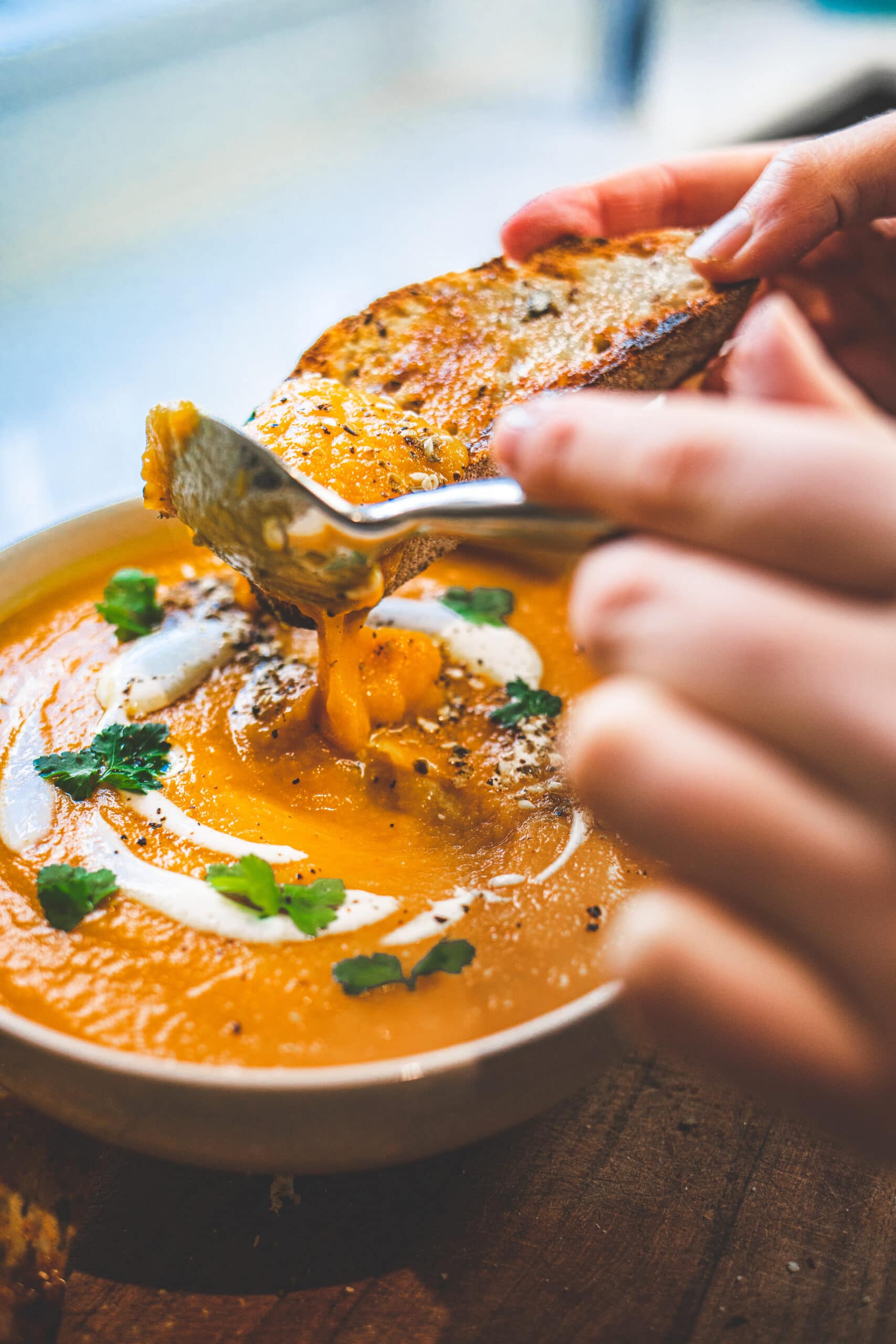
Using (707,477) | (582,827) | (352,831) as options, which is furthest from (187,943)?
(707,477)

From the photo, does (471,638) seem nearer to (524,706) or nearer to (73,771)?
(524,706)

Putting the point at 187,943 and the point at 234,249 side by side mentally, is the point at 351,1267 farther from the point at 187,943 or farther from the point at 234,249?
the point at 234,249

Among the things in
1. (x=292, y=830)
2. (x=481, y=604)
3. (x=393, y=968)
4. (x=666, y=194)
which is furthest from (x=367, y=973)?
(x=666, y=194)

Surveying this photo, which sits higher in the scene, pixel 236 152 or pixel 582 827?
pixel 236 152

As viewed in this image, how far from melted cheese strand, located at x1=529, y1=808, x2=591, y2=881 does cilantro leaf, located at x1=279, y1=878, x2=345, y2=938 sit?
1.07 feet

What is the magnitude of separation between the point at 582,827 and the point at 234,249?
3.59 m

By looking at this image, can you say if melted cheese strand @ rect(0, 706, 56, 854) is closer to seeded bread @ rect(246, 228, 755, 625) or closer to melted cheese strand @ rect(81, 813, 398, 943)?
melted cheese strand @ rect(81, 813, 398, 943)

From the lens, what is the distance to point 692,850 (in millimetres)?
911

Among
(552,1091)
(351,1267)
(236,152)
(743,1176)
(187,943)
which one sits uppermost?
(236,152)

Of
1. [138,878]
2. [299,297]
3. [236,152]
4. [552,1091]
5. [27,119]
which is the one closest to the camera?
[552,1091]

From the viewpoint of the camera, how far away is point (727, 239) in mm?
2188

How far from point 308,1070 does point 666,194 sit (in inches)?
92.9

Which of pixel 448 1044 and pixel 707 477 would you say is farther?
pixel 448 1044

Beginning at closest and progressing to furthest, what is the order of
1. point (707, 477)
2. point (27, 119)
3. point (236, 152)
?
point (707, 477), point (27, 119), point (236, 152)
